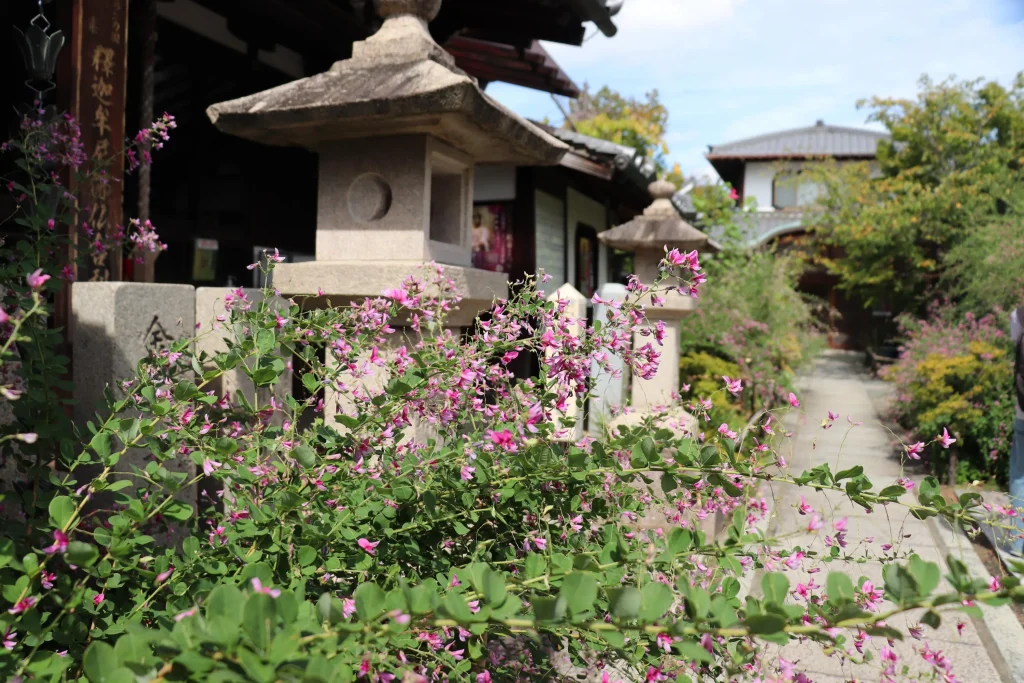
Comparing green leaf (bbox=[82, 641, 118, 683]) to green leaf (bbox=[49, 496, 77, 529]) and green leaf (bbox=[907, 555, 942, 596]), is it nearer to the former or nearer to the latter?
green leaf (bbox=[49, 496, 77, 529])

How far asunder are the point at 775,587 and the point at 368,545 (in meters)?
0.79

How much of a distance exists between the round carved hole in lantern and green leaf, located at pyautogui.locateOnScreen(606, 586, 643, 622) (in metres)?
2.26

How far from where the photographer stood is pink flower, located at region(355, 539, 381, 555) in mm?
1475

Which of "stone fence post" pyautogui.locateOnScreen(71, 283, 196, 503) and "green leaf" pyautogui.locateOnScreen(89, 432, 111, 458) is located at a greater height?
"stone fence post" pyautogui.locateOnScreen(71, 283, 196, 503)

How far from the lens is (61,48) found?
3191 mm

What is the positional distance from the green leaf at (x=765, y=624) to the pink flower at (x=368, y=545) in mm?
768

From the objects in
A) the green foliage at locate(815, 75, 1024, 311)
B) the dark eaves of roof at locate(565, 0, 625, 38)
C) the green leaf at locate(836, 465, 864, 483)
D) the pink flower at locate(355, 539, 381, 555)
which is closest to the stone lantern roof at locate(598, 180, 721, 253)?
the dark eaves of roof at locate(565, 0, 625, 38)

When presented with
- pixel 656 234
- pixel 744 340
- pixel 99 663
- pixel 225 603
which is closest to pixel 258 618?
pixel 225 603

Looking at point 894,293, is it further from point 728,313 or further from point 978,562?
point 978,562

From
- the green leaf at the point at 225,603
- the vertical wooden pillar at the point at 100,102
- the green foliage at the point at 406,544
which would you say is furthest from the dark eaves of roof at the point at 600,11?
the green leaf at the point at 225,603

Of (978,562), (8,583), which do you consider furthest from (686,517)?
(978,562)

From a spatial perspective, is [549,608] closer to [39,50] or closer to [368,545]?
[368,545]

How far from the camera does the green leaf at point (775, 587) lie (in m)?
1.04

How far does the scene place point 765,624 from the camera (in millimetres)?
980
